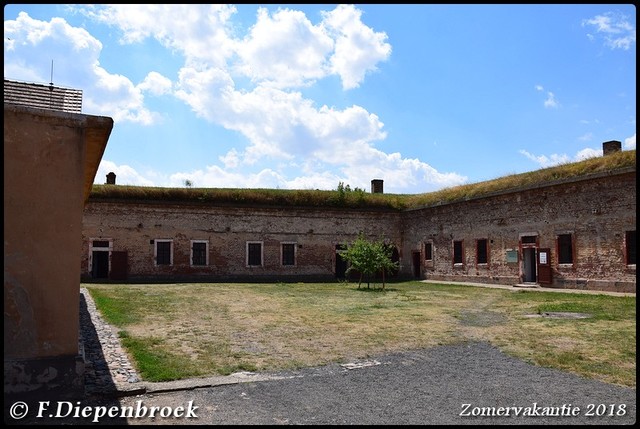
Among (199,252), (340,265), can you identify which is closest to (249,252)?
(199,252)

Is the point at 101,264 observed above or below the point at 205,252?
below

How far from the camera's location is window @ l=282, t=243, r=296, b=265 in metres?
29.1

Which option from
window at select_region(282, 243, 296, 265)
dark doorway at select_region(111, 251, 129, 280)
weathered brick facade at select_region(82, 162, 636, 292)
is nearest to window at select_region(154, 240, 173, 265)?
weathered brick facade at select_region(82, 162, 636, 292)

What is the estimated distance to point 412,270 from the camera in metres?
29.7

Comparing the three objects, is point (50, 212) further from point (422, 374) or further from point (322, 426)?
point (422, 374)

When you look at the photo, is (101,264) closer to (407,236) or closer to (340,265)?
(340,265)

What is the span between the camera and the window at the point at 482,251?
2390 centimetres

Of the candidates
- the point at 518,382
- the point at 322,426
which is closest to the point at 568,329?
the point at 518,382

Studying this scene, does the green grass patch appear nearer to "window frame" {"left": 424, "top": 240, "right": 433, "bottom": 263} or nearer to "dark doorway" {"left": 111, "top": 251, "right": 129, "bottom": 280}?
"dark doorway" {"left": 111, "top": 251, "right": 129, "bottom": 280}

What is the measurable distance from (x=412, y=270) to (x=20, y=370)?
85.2ft

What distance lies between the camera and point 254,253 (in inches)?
1126

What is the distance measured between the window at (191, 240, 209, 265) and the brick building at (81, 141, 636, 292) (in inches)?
2.2

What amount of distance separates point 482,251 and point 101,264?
2003 cm

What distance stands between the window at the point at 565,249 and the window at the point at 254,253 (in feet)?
52.6
